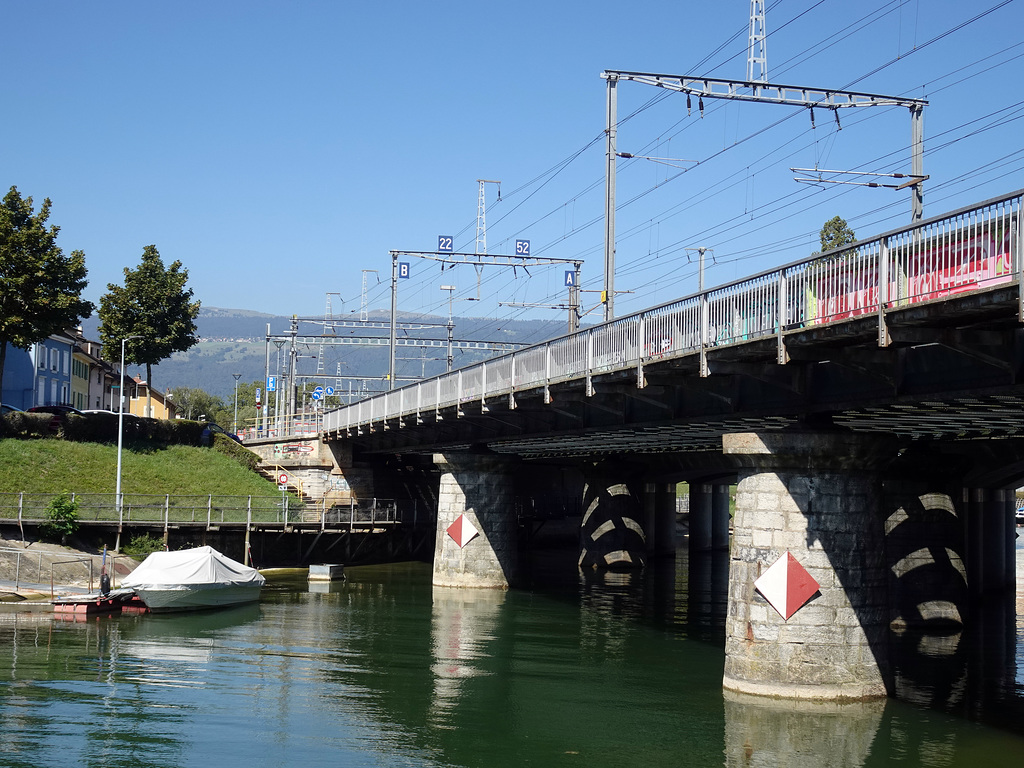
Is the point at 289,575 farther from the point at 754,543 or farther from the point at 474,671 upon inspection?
the point at 754,543

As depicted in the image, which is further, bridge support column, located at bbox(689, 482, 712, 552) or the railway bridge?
bridge support column, located at bbox(689, 482, 712, 552)

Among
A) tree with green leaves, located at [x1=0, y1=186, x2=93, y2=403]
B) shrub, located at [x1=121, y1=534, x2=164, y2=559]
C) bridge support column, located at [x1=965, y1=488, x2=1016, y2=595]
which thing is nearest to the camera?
A: bridge support column, located at [x1=965, y1=488, x2=1016, y2=595]

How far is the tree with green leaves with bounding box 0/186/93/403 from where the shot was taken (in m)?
65.4

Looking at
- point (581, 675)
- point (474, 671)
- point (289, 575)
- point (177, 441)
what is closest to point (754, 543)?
point (581, 675)

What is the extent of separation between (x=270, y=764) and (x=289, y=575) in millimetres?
37048

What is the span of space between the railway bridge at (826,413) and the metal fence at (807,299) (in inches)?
1.8

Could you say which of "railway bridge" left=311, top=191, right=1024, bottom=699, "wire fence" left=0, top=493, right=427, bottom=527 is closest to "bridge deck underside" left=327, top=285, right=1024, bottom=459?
"railway bridge" left=311, top=191, right=1024, bottom=699

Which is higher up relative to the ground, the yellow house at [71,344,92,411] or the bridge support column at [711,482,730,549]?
the yellow house at [71,344,92,411]

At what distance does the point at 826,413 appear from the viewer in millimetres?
26469

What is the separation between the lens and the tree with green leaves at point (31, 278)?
6544 cm

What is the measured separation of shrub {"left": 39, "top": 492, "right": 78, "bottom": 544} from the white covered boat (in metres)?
8.81

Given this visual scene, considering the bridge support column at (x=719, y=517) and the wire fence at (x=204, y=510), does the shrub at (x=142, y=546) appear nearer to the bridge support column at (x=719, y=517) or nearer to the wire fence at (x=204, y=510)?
the wire fence at (x=204, y=510)

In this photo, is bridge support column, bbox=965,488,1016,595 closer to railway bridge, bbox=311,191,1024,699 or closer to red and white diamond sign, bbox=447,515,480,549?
railway bridge, bbox=311,191,1024,699

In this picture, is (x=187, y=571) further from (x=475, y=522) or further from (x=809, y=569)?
(x=809, y=569)
